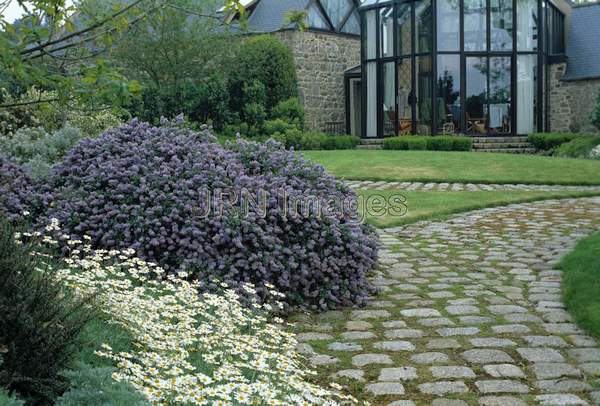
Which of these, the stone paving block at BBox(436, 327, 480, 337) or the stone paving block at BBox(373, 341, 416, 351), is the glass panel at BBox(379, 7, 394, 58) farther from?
the stone paving block at BBox(373, 341, 416, 351)

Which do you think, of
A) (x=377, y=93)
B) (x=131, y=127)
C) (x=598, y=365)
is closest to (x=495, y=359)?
(x=598, y=365)

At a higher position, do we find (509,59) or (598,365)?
(509,59)

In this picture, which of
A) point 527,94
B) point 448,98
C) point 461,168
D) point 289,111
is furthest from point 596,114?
point 289,111

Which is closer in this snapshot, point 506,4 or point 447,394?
point 447,394

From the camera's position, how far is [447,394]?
3.85 metres

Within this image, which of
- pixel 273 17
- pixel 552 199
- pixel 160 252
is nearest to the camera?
pixel 160 252

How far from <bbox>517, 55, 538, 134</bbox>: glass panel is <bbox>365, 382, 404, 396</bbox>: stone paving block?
2077cm

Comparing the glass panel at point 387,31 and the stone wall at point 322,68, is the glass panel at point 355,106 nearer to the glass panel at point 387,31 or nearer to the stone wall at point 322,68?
the stone wall at point 322,68

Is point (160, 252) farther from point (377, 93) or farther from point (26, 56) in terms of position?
point (377, 93)

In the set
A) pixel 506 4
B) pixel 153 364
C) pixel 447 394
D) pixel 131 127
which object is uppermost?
pixel 506 4

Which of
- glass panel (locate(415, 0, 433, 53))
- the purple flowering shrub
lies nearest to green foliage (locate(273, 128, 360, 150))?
glass panel (locate(415, 0, 433, 53))

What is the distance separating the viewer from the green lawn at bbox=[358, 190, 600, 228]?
32.8 ft

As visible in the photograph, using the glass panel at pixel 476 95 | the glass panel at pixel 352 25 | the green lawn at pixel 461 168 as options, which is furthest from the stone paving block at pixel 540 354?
the glass panel at pixel 352 25

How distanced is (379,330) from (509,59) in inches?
789
